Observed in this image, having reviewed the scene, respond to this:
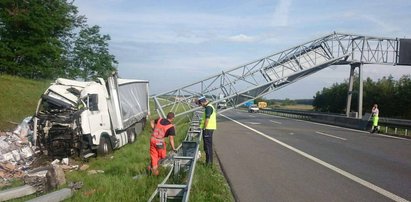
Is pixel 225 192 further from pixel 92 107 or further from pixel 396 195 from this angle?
pixel 92 107

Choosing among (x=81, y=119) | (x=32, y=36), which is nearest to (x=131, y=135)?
(x=81, y=119)

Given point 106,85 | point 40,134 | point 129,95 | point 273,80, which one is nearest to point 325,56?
point 273,80

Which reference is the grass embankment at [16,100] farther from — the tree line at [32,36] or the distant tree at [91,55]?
the distant tree at [91,55]

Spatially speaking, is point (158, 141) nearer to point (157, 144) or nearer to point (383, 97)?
point (157, 144)

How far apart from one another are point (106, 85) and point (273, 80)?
16140 millimetres

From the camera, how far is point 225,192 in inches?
336

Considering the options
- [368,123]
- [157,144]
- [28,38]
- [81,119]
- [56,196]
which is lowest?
[56,196]

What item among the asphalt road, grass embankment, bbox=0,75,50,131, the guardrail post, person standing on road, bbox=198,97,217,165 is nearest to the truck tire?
the asphalt road

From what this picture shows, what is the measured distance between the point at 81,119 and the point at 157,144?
209 inches

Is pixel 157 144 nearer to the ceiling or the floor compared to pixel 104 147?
nearer to the ceiling

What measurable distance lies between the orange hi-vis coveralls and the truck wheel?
5.76 metres

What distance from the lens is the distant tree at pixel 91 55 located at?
183 feet

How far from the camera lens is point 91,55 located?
56.5 meters

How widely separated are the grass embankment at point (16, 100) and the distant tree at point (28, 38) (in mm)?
8463
